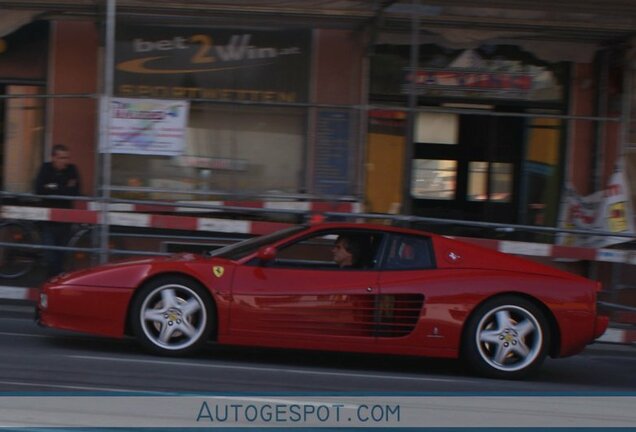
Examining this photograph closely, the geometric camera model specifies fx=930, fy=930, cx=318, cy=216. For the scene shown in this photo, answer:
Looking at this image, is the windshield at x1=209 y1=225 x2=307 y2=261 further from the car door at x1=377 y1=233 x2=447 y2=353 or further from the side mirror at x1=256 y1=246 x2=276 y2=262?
the car door at x1=377 y1=233 x2=447 y2=353

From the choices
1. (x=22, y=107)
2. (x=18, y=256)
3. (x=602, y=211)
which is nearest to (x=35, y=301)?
(x=18, y=256)

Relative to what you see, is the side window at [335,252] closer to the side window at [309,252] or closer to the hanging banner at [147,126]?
the side window at [309,252]

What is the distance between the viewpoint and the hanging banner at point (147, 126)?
10531 millimetres

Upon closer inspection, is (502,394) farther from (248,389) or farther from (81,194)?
(81,194)

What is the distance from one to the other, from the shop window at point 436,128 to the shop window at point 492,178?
0.50 metres

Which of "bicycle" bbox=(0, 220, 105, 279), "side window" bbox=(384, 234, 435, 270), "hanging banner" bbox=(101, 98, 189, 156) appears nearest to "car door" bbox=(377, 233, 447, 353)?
"side window" bbox=(384, 234, 435, 270)

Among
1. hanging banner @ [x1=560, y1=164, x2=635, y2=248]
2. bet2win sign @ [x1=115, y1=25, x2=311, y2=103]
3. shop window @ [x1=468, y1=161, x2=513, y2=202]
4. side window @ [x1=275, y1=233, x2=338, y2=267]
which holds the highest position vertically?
bet2win sign @ [x1=115, y1=25, x2=311, y2=103]

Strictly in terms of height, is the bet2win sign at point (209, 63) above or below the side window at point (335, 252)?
above

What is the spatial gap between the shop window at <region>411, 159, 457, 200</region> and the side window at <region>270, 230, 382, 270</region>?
199 inches

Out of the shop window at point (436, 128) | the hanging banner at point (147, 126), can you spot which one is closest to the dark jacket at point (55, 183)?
the hanging banner at point (147, 126)

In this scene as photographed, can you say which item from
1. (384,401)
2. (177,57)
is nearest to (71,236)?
(177,57)

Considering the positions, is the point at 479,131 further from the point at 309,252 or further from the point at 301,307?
the point at 301,307

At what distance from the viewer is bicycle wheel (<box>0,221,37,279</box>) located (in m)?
10.6

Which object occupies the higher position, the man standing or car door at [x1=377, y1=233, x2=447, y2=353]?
the man standing
